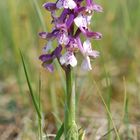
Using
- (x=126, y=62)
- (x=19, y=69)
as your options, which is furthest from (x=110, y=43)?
(x=19, y=69)

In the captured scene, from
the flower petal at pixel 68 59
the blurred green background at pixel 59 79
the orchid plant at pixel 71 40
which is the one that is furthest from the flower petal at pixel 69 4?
the blurred green background at pixel 59 79

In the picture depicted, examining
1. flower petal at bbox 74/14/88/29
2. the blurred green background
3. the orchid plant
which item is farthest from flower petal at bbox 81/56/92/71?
the blurred green background

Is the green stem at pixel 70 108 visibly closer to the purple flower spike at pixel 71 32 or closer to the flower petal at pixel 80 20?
the purple flower spike at pixel 71 32

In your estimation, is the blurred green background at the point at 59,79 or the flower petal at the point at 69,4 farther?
the blurred green background at the point at 59,79

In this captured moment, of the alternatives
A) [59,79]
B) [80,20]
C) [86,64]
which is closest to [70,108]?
[86,64]

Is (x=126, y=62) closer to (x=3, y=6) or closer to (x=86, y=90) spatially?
(x=86, y=90)

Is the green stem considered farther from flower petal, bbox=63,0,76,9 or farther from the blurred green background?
the blurred green background
